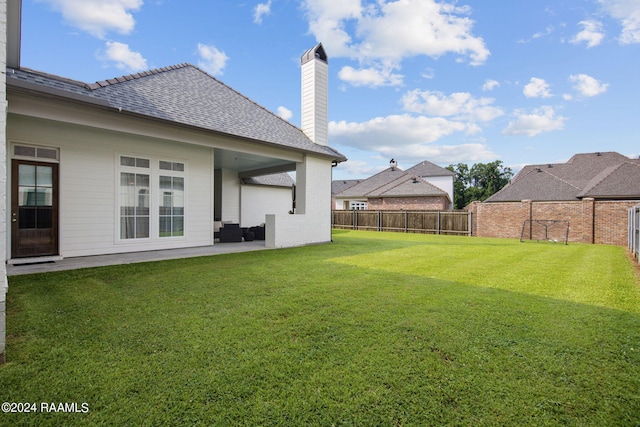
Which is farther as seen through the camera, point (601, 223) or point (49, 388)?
point (601, 223)

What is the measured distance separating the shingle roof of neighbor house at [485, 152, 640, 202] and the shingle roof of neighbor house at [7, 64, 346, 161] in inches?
689

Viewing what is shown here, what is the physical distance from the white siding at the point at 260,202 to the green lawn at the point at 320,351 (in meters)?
10.4

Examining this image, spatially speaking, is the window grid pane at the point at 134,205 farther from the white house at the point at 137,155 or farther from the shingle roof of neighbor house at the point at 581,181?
the shingle roof of neighbor house at the point at 581,181

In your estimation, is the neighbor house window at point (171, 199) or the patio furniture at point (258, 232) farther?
the patio furniture at point (258, 232)

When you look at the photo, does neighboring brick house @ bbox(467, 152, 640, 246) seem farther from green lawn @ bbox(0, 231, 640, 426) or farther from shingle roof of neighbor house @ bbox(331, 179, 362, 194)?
shingle roof of neighbor house @ bbox(331, 179, 362, 194)

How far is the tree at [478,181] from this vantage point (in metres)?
48.7

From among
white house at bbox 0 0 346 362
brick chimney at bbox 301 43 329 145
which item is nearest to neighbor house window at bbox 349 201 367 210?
white house at bbox 0 0 346 362

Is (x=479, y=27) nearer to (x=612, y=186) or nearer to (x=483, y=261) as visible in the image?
(x=483, y=261)

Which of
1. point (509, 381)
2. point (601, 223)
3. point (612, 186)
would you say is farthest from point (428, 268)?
point (612, 186)

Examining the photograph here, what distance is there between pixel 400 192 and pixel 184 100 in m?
21.1

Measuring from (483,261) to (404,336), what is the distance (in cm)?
621

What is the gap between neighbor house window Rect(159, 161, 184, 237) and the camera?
8697 mm

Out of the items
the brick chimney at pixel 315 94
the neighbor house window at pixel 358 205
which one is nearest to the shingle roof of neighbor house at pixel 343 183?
the neighbor house window at pixel 358 205

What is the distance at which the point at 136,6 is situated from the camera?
9.02 m
